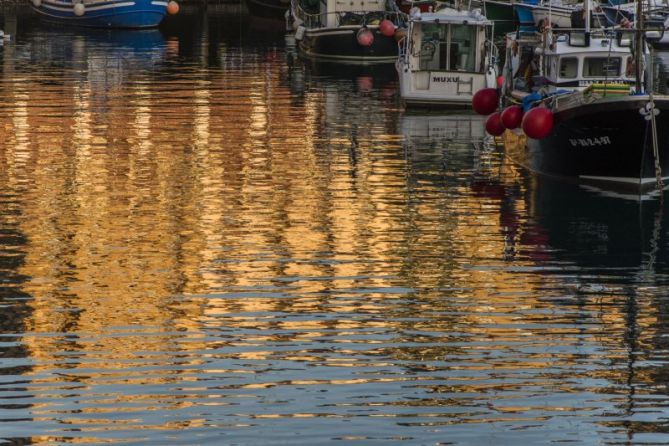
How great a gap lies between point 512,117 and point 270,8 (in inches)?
2625

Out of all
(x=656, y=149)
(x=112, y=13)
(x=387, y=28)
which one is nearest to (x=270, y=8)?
(x=112, y=13)

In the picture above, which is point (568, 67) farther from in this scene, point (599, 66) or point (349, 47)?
point (349, 47)

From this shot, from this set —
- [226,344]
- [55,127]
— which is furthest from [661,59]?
[226,344]

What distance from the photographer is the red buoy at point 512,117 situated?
4178 centimetres

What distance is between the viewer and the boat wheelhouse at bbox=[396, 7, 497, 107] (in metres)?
56.4

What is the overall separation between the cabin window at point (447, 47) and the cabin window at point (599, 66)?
12301 millimetres

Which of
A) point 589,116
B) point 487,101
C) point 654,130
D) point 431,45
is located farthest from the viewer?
point 431,45

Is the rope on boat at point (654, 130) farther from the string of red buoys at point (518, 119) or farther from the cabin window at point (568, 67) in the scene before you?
the cabin window at point (568, 67)

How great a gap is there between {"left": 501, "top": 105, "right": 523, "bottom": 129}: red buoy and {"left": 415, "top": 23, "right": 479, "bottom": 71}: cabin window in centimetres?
1595

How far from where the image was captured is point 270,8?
107000 millimetres

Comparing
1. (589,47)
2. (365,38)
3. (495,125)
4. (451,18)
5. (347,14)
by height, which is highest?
(451,18)

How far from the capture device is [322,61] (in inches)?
3017

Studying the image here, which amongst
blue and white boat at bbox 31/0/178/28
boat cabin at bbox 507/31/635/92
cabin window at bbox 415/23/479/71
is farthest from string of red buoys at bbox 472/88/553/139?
blue and white boat at bbox 31/0/178/28

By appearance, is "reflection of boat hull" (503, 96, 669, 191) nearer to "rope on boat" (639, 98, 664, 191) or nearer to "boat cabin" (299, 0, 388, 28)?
"rope on boat" (639, 98, 664, 191)
